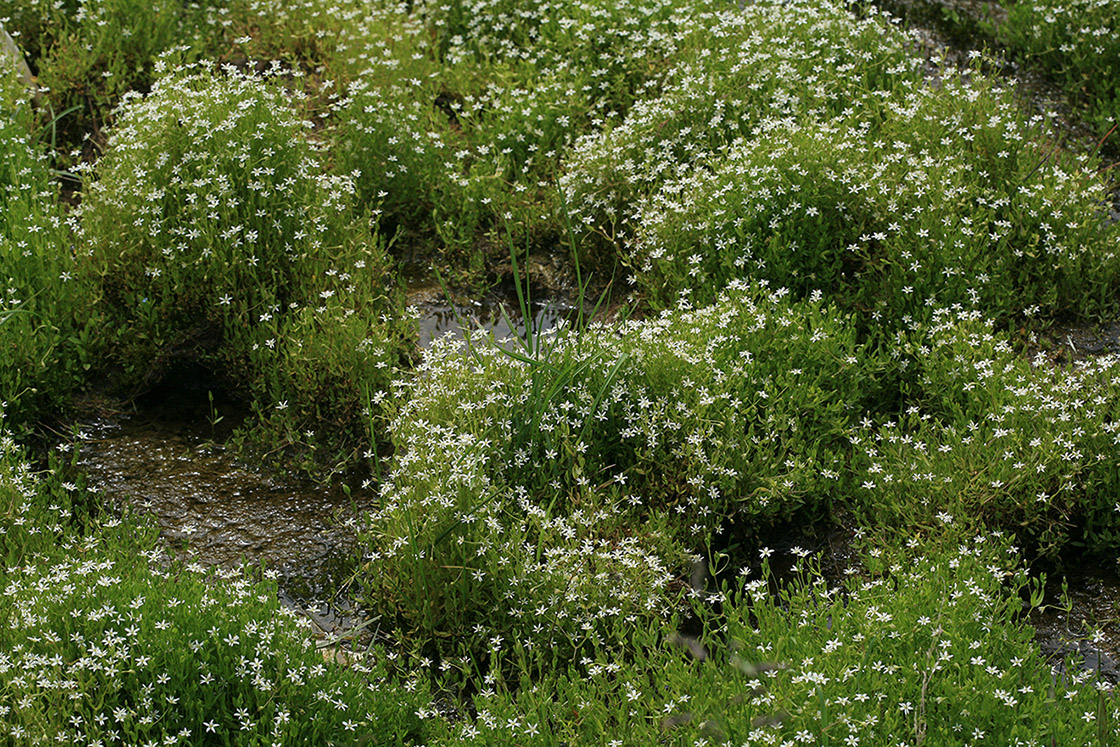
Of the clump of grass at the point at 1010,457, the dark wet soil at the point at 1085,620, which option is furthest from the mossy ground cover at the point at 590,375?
the dark wet soil at the point at 1085,620

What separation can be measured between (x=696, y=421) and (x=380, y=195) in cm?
303

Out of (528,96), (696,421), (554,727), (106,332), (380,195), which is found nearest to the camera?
(554,727)

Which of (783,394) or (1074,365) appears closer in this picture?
(783,394)

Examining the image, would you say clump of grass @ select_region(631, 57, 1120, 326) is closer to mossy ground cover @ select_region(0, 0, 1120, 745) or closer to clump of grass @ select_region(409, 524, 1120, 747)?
mossy ground cover @ select_region(0, 0, 1120, 745)

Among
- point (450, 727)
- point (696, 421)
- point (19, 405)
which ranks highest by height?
point (696, 421)

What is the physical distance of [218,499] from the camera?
5.93m

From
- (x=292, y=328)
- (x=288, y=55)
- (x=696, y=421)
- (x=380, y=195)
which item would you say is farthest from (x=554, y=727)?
(x=288, y=55)

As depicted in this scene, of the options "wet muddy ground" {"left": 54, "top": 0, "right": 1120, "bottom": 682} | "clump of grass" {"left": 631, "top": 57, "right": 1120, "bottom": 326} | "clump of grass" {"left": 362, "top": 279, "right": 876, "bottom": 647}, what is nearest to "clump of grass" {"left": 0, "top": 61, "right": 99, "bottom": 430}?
"wet muddy ground" {"left": 54, "top": 0, "right": 1120, "bottom": 682}

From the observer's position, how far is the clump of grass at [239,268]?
6.40m

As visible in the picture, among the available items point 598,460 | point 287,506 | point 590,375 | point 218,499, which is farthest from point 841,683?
point 218,499

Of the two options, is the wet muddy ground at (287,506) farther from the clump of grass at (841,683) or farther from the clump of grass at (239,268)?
the clump of grass at (841,683)

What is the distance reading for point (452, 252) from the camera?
7.66 meters

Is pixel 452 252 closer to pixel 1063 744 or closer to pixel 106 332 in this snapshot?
pixel 106 332

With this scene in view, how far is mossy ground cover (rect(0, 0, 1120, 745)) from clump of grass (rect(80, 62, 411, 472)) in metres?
0.03
